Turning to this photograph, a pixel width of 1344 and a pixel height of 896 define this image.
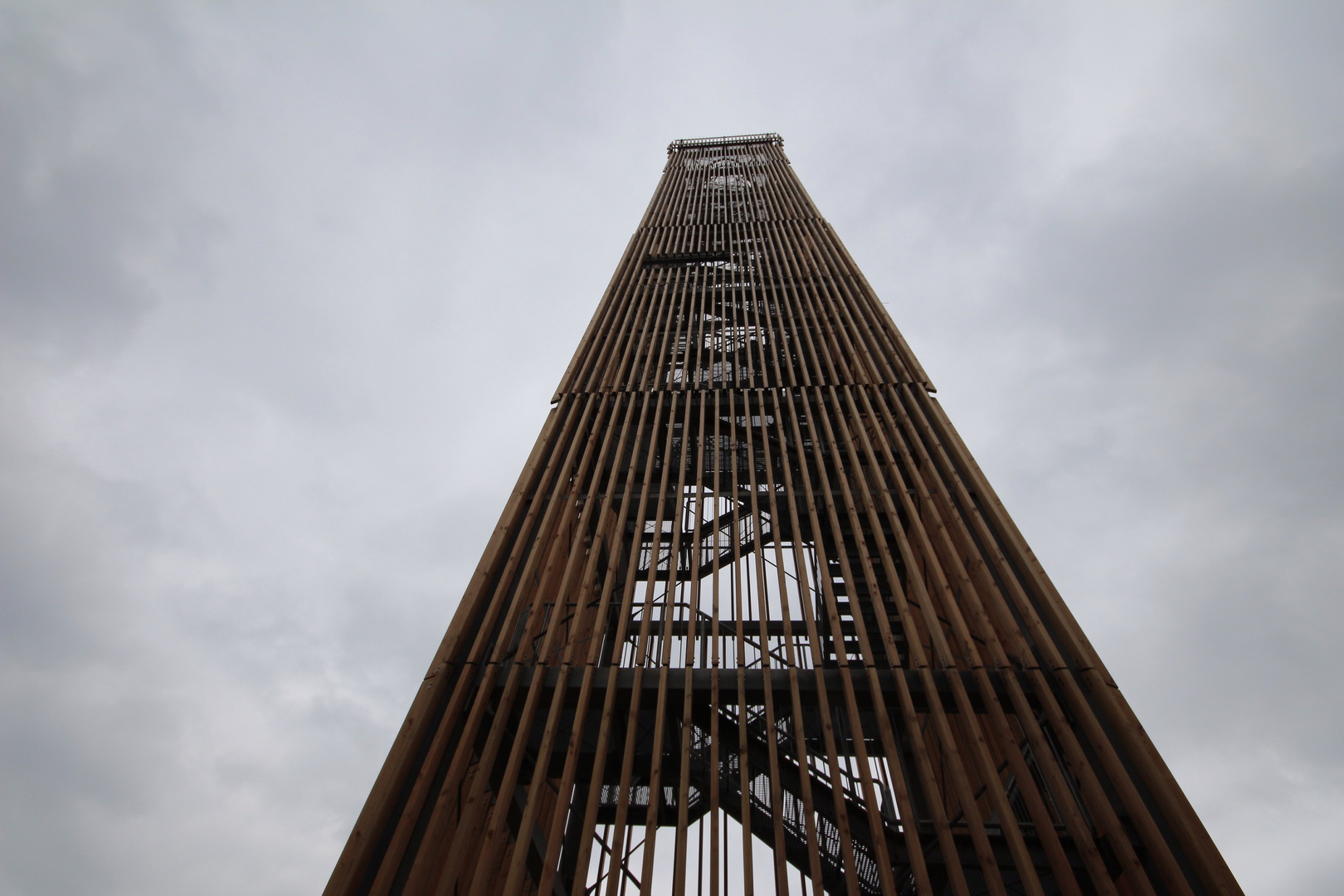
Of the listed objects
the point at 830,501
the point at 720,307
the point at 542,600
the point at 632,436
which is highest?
the point at 720,307

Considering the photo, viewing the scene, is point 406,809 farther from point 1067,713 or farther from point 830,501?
point 1067,713

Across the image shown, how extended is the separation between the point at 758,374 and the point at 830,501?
3.92 metres

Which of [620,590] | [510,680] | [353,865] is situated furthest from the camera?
[620,590]

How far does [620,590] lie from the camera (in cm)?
930

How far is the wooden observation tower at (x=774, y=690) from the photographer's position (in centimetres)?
A: 503

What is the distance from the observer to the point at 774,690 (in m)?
6.04

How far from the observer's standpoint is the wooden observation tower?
198 inches

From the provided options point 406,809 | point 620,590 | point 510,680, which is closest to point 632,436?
point 620,590

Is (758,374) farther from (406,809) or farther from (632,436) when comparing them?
(406,809)

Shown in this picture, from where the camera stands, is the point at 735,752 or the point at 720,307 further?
the point at 720,307

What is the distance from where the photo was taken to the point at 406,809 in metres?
5.33

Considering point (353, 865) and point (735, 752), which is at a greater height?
point (735, 752)

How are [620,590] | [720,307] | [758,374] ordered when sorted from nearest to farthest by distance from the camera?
[620,590], [758,374], [720,307]

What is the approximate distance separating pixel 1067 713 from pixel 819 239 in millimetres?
12150
